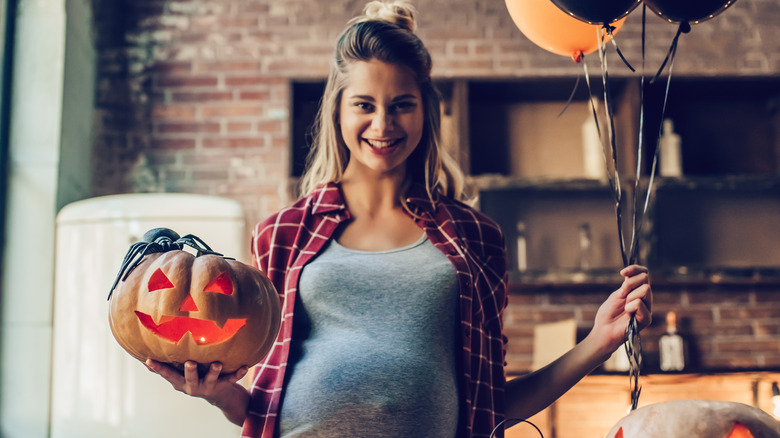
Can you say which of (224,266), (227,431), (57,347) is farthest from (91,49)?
(224,266)

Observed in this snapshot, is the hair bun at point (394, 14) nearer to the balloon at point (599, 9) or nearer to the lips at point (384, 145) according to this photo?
the lips at point (384, 145)

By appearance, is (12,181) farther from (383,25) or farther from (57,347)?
(383,25)

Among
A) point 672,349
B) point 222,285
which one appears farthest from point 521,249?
point 222,285

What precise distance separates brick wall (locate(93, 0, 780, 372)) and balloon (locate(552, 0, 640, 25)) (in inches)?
82.5

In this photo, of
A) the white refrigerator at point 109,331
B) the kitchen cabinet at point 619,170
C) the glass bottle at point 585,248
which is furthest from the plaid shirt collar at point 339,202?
the glass bottle at point 585,248

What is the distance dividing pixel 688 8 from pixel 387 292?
2.04ft

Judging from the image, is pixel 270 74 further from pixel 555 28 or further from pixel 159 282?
pixel 159 282

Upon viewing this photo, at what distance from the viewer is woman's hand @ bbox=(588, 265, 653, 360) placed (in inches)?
38.6

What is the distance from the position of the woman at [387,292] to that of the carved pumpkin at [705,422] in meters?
0.31

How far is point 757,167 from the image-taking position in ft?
10.4

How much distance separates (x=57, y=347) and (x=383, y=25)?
1.76 metres

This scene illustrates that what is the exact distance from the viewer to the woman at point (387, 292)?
1.06m

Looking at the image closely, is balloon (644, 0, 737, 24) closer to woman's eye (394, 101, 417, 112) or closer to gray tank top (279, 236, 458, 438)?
woman's eye (394, 101, 417, 112)

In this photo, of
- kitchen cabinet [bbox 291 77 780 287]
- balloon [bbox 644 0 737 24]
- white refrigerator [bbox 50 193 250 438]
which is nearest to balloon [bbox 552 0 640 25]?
balloon [bbox 644 0 737 24]
